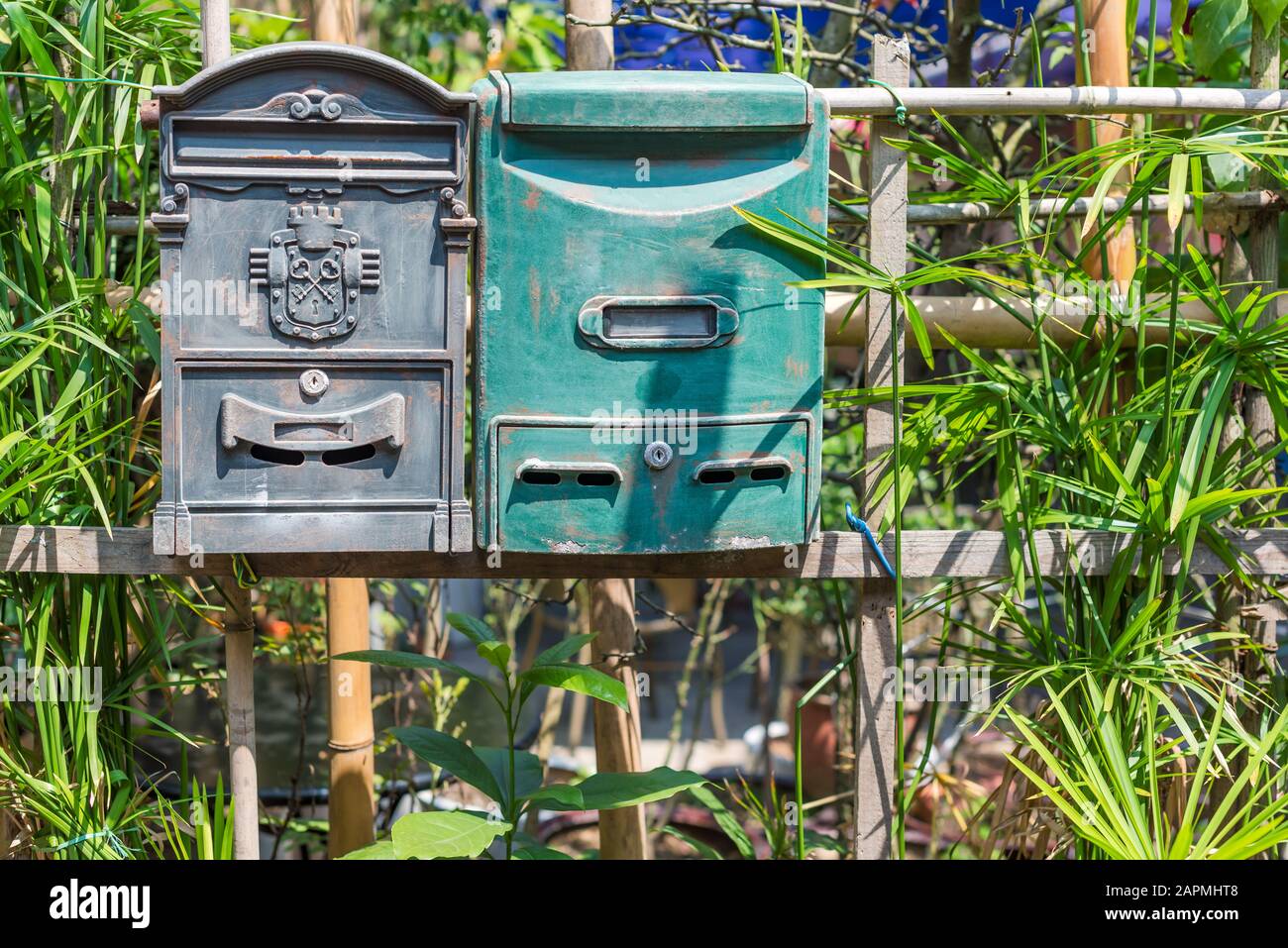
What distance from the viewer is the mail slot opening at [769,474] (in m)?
1.99

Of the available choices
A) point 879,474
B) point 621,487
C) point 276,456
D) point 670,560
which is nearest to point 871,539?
point 879,474

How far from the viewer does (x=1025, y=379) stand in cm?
213

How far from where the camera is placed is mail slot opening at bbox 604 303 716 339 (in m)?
1.92

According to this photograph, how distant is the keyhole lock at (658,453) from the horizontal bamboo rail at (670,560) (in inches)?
9.7

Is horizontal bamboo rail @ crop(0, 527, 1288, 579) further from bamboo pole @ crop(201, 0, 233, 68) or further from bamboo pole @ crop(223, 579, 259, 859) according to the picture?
bamboo pole @ crop(201, 0, 233, 68)

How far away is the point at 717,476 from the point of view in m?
1.97

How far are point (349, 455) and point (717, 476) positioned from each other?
61 cm

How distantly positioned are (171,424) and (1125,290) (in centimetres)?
172

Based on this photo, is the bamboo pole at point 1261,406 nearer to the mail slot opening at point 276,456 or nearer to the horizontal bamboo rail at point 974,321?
the horizontal bamboo rail at point 974,321

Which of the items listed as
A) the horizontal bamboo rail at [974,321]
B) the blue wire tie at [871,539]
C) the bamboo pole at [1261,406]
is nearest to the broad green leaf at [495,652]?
the blue wire tie at [871,539]

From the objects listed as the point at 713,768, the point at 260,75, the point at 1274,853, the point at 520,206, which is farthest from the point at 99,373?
the point at 713,768

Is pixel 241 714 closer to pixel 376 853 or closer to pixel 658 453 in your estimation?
pixel 376 853

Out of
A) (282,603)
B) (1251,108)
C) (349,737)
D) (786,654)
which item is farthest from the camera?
(786,654)
